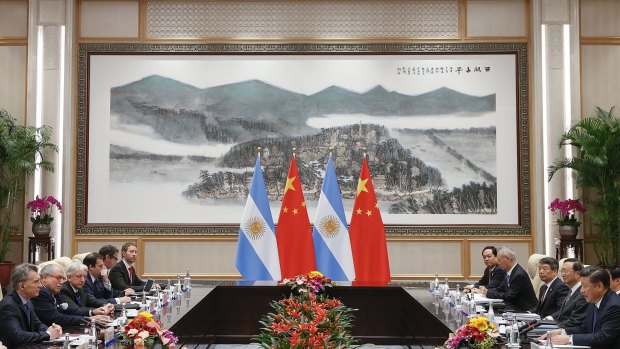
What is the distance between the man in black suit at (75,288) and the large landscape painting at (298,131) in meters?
4.29

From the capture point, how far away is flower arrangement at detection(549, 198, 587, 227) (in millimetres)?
9148

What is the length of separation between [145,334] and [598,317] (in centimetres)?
266

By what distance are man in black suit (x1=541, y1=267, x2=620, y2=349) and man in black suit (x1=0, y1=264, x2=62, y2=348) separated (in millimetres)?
2895

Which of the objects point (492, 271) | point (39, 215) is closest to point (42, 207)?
point (39, 215)

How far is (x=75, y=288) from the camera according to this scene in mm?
5680

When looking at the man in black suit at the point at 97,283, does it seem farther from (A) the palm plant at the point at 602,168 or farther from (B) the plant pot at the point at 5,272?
(A) the palm plant at the point at 602,168

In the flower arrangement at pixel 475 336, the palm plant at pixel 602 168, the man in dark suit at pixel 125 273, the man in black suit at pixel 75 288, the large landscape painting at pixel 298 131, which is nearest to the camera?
the flower arrangement at pixel 475 336

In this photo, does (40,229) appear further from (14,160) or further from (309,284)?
(309,284)

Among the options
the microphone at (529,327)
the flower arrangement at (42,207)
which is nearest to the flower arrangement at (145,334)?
the microphone at (529,327)

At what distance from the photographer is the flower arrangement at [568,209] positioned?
30.0 ft

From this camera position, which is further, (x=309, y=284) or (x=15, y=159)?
(x=15, y=159)

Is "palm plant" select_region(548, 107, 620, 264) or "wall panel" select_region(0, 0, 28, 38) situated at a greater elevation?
Result: "wall panel" select_region(0, 0, 28, 38)

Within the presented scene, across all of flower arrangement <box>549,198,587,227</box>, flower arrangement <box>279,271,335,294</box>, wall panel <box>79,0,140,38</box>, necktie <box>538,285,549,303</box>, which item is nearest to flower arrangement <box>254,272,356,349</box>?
flower arrangement <box>279,271,335,294</box>

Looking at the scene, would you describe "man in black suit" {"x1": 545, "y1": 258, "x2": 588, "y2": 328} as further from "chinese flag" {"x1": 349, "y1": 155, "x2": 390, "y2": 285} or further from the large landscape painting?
the large landscape painting
